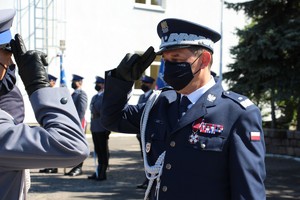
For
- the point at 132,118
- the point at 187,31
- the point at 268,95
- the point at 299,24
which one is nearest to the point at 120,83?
the point at 132,118

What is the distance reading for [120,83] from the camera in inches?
114

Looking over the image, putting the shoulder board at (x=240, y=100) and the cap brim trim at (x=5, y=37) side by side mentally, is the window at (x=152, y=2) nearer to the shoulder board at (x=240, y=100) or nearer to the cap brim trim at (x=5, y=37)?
the shoulder board at (x=240, y=100)

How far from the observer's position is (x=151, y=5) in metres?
19.6

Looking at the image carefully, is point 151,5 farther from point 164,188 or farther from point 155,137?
point 164,188

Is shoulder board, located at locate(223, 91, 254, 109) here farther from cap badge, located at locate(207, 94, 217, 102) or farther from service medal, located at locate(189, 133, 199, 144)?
service medal, located at locate(189, 133, 199, 144)

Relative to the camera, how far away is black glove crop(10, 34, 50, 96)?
1.94 m

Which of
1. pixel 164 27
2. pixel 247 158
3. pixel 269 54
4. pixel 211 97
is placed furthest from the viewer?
pixel 269 54

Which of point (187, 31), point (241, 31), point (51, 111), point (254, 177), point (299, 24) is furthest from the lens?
point (241, 31)

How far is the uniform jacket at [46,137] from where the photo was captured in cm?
185

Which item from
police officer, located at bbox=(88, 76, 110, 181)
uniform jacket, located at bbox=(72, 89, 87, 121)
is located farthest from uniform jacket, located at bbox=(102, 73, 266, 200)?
uniform jacket, located at bbox=(72, 89, 87, 121)

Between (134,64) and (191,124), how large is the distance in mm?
472

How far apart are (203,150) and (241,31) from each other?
33.5 ft

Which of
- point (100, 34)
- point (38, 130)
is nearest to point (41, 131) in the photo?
point (38, 130)

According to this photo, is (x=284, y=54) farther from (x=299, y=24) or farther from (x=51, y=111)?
(x=51, y=111)
